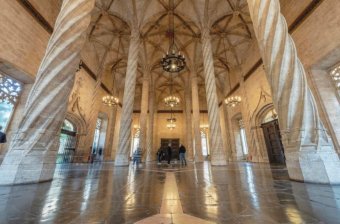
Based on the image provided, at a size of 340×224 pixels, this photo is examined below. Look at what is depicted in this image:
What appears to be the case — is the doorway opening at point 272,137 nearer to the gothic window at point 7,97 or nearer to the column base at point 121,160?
the column base at point 121,160

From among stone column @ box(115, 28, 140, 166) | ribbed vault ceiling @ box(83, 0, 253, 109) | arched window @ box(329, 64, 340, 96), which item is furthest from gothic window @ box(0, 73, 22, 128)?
arched window @ box(329, 64, 340, 96)

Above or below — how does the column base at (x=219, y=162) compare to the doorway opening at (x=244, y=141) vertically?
below

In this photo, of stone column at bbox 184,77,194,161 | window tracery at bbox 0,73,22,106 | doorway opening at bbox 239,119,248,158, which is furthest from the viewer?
stone column at bbox 184,77,194,161

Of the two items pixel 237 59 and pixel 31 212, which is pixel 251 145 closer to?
pixel 237 59

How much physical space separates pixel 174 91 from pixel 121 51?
9.86 m

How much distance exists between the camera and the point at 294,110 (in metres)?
2.44

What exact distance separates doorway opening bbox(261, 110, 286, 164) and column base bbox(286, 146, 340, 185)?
852cm

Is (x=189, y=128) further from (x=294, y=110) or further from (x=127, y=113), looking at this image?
(x=294, y=110)

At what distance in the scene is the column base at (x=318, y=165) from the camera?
2.14 metres

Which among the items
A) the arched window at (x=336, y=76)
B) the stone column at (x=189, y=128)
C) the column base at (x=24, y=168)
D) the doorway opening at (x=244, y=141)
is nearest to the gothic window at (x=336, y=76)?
the arched window at (x=336, y=76)

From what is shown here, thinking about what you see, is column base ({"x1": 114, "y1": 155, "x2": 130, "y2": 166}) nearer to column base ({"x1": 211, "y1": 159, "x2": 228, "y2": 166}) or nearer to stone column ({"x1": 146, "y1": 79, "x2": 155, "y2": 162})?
column base ({"x1": 211, "y1": 159, "x2": 228, "y2": 166})

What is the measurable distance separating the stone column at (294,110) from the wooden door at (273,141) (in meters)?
8.55

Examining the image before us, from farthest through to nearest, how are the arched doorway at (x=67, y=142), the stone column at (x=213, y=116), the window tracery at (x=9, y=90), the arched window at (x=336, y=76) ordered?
the arched doorway at (x=67, y=142) < the stone column at (x=213, y=116) < the window tracery at (x=9, y=90) < the arched window at (x=336, y=76)

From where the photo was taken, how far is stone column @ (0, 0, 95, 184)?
236 cm
